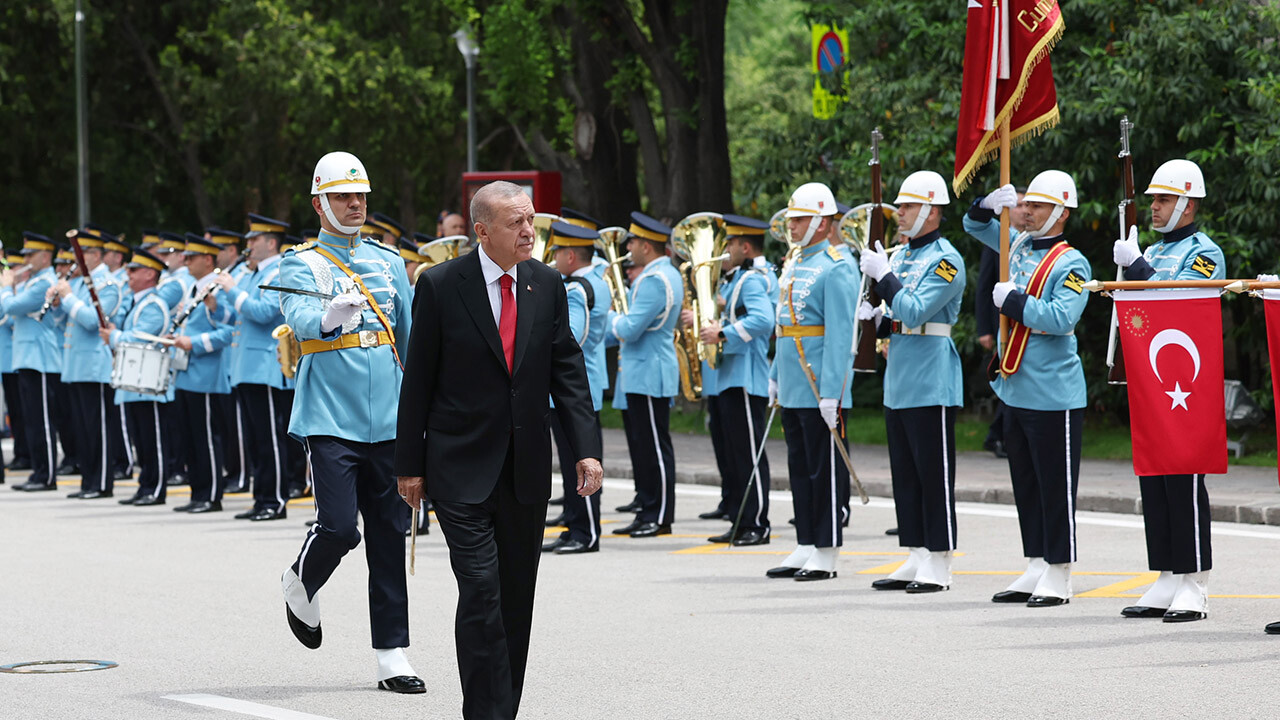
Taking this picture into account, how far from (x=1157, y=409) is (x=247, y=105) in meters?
28.6

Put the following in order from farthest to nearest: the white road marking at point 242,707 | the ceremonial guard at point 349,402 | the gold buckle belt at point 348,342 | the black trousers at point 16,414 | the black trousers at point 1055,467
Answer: the black trousers at point 16,414 → the black trousers at point 1055,467 → the gold buckle belt at point 348,342 → the ceremonial guard at point 349,402 → the white road marking at point 242,707

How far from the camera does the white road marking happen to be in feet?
22.8

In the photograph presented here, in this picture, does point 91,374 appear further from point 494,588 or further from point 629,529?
point 494,588

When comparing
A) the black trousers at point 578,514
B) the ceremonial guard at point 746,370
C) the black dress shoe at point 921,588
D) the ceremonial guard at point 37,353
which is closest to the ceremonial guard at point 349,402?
the black dress shoe at point 921,588

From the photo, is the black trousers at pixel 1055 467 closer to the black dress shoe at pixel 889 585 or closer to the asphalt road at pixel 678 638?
the asphalt road at pixel 678 638

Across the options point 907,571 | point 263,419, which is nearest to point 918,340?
point 907,571

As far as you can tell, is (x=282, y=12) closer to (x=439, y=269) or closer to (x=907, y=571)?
A: (x=907, y=571)

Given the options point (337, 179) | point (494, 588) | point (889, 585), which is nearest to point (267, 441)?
point (889, 585)

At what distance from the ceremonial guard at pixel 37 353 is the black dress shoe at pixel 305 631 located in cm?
1027

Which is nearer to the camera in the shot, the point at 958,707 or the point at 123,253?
the point at 958,707

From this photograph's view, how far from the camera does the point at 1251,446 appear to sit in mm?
17297

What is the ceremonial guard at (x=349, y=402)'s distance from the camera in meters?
7.55

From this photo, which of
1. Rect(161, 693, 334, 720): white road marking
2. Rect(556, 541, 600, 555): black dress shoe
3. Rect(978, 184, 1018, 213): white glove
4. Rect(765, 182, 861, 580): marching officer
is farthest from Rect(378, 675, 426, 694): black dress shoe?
Rect(556, 541, 600, 555): black dress shoe

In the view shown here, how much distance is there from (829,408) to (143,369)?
23.2ft
